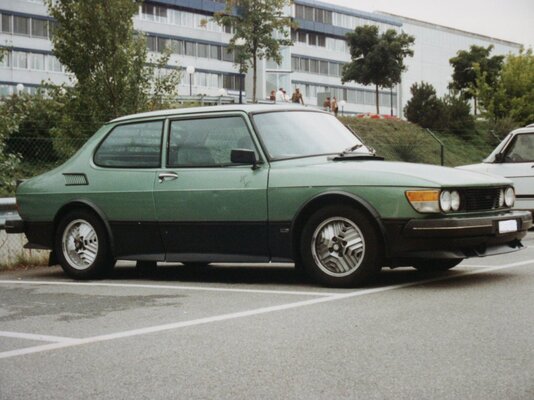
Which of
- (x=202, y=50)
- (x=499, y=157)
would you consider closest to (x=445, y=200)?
(x=499, y=157)

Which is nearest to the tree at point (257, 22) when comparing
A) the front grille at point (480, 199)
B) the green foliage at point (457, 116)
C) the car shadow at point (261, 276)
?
the green foliage at point (457, 116)

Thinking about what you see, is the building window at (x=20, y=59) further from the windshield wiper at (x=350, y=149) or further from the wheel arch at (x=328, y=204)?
the wheel arch at (x=328, y=204)

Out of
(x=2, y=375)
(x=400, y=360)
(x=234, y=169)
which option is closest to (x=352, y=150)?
(x=234, y=169)

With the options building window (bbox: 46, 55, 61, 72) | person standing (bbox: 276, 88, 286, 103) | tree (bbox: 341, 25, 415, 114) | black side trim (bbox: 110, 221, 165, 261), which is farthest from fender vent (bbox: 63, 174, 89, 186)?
building window (bbox: 46, 55, 61, 72)

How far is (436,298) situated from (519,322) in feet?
3.94

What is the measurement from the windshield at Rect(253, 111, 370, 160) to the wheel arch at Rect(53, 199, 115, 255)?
185 centimetres

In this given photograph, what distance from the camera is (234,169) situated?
838cm

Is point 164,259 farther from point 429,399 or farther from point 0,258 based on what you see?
point 429,399

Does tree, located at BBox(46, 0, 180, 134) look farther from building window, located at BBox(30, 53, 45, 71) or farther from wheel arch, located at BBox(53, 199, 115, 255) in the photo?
building window, located at BBox(30, 53, 45, 71)

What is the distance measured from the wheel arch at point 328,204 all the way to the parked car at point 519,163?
22.8 feet

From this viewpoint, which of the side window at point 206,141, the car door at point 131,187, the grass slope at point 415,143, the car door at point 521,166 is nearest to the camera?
the side window at point 206,141

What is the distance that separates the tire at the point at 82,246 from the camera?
912 cm

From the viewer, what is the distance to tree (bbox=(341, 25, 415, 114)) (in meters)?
66.9

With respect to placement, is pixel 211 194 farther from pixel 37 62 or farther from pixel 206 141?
pixel 37 62
